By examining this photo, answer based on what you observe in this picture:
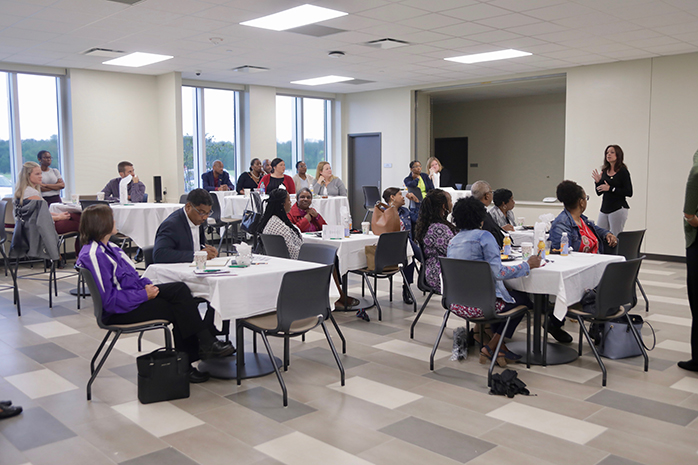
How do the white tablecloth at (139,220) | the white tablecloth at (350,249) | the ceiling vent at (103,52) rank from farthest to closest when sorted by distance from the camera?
the ceiling vent at (103,52) < the white tablecloth at (139,220) < the white tablecloth at (350,249)

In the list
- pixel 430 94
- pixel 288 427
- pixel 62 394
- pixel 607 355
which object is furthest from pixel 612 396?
pixel 430 94

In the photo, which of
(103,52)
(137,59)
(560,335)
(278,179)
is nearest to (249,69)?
(137,59)

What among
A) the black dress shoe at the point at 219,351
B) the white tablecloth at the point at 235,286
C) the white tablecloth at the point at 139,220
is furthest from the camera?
the white tablecloth at the point at 139,220

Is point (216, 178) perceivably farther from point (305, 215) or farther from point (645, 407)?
point (645, 407)

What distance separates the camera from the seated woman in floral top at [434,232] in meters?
4.83

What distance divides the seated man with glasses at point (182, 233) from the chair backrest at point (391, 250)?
181 cm

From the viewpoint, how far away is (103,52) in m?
8.86

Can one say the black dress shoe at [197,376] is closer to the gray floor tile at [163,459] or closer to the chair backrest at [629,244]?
the gray floor tile at [163,459]

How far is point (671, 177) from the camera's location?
942cm

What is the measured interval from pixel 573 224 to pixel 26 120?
910 centimetres

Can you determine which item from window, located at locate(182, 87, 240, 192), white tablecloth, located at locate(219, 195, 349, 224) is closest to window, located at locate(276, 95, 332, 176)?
window, located at locate(182, 87, 240, 192)

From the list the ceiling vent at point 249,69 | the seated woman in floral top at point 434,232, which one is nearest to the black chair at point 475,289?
the seated woman in floral top at point 434,232

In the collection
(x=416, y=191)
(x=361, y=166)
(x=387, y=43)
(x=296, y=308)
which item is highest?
(x=387, y=43)

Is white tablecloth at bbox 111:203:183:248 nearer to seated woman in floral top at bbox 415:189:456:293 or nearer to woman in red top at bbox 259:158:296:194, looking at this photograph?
woman in red top at bbox 259:158:296:194
